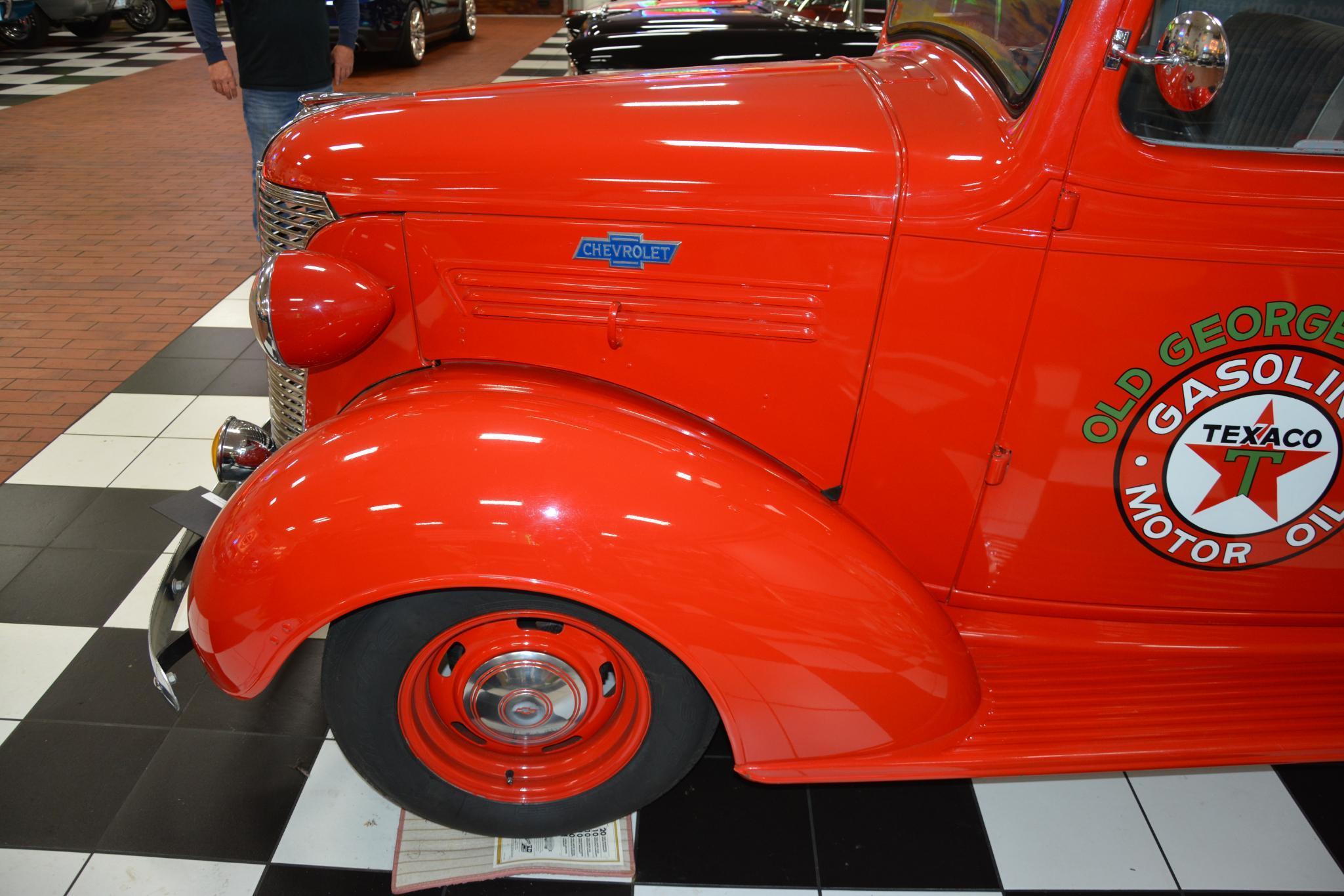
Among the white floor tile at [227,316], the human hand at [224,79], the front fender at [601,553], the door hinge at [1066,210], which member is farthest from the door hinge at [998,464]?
the human hand at [224,79]

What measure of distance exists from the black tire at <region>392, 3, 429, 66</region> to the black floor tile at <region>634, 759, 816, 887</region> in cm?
899

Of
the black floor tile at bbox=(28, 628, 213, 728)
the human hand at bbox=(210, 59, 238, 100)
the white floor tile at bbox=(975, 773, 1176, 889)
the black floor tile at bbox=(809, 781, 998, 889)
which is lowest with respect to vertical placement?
the black floor tile at bbox=(28, 628, 213, 728)

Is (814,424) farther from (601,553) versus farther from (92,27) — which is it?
(92,27)

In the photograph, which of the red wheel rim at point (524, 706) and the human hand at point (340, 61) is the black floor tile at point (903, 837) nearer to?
the red wheel rim at point (524, 706)

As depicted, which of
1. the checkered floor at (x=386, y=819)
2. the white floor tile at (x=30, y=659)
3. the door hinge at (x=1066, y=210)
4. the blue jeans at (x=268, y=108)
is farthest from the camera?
the blue jeans at (x=268, y=108)

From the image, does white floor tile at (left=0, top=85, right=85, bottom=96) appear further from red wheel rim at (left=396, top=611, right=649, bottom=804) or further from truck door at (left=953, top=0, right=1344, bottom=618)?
truck door at (left=953, top=0, right=1344, bottom=618)

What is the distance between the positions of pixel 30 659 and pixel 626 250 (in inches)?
73.7

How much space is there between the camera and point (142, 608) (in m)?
2.47

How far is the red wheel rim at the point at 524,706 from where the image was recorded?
1.66 metres

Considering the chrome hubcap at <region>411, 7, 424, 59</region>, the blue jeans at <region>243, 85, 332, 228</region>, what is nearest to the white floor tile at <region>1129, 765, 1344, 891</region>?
the blue jeans at <region>243, 85, 332, 228</region>

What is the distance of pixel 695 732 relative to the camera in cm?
170

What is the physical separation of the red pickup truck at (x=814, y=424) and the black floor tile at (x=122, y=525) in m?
1.05

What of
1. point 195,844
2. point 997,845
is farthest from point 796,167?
point 195,844

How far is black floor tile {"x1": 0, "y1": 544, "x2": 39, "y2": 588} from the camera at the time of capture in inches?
101
